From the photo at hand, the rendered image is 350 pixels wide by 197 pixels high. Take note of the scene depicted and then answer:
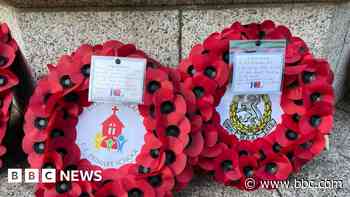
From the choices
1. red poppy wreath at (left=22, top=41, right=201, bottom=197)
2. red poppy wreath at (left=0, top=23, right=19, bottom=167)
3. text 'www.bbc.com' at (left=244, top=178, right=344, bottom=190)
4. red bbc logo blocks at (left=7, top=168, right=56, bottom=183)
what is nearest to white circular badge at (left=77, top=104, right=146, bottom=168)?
red poppy wreath at (left=22, top=41, right=201, bottom=197)

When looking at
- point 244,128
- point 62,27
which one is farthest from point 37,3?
point 244,128

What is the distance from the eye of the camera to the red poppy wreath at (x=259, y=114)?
1.29 metres

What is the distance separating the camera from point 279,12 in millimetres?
1469

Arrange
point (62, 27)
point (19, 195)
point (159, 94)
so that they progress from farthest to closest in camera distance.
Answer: point (62, 27)
point (19, 195)
point (159, 94)

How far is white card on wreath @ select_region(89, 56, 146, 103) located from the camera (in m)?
1.19

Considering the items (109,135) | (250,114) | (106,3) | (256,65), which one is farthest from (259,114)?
(106,3)

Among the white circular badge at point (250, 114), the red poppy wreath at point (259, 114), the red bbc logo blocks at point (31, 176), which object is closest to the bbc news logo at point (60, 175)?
the red bbc logo blocks at point (31, 176)

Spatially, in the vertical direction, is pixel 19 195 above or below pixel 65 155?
below

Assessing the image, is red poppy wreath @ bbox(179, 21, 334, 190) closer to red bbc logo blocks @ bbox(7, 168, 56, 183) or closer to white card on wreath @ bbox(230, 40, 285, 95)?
white card on wreath @ bbox(230, 40, 285, 95)

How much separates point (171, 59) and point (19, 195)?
728 mm

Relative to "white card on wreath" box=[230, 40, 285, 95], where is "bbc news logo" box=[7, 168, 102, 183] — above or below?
below

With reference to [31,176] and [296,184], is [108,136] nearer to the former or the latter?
[31,176]

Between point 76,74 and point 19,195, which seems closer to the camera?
point 76,74

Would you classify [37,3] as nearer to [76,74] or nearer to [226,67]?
[76,74]
